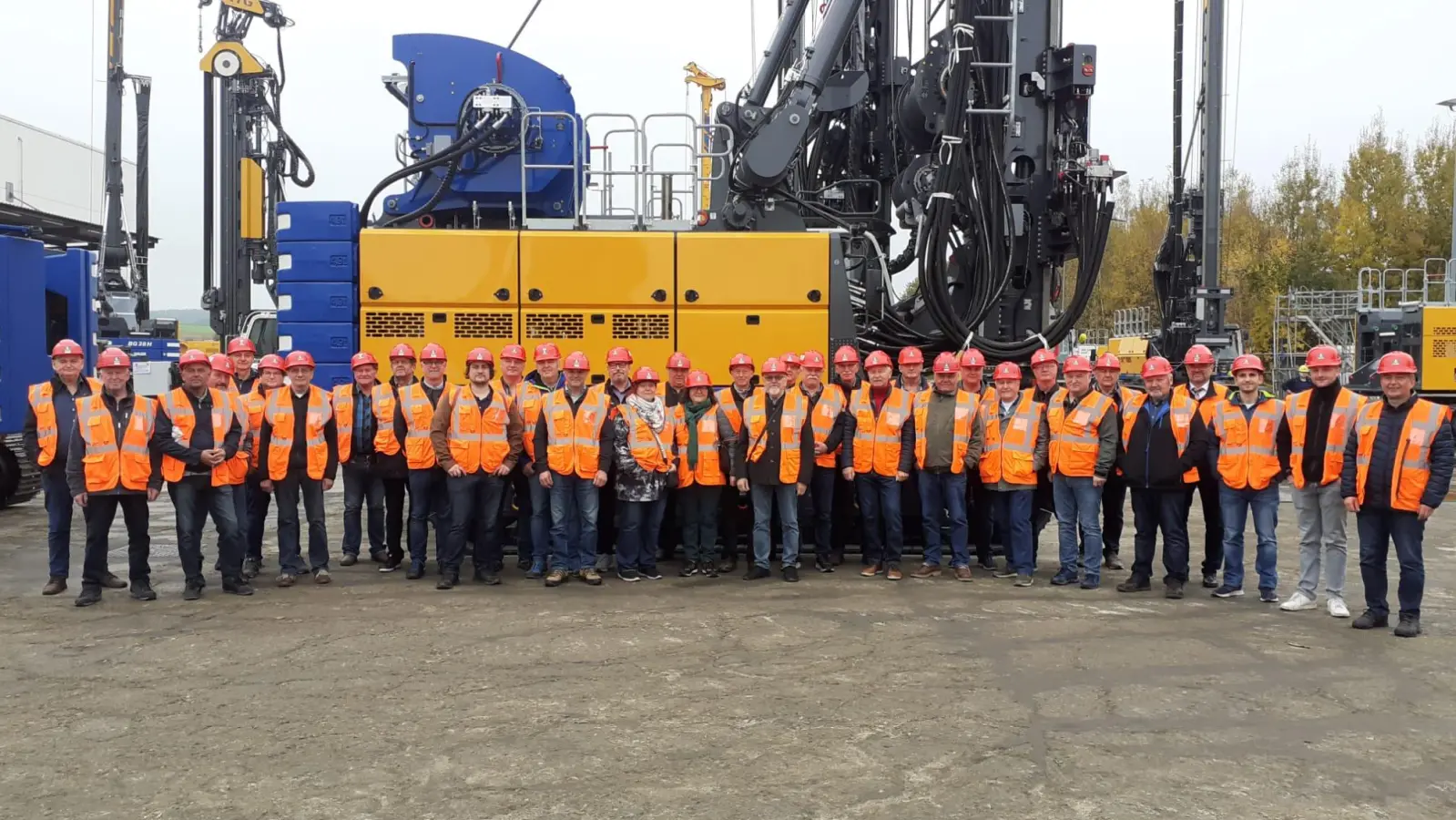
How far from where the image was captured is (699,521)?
357 inches

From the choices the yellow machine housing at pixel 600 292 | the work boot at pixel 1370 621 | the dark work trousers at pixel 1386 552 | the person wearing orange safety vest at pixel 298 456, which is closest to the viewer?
the dark work trousers at pixel 1386 552

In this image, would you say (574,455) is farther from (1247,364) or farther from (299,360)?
Result: (1247,364)

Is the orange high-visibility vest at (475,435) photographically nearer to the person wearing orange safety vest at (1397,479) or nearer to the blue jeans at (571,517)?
the blue jeans at (571,517)

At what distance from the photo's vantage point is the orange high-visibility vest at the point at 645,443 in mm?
8562

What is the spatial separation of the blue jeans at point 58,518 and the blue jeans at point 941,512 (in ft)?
21.3

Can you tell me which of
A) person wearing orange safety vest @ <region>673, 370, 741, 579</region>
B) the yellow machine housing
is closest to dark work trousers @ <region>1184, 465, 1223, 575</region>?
the yellow machine housing

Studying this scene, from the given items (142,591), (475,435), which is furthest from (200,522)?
(475,435)

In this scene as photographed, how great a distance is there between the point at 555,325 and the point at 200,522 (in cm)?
308

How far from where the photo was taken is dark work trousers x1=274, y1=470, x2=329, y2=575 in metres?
8.64

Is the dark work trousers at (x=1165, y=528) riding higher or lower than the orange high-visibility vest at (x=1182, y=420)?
lower

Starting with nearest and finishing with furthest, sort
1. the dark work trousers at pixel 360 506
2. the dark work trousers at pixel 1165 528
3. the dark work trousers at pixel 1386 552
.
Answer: the dark work trousers at pixel 1386 552 → the dark work trousers at pixel 1165 528 → the dark work trousers at pixel 360 506

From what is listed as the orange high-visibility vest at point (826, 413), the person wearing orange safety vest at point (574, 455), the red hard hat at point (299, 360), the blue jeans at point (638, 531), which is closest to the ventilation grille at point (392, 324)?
the red hard hat at point (299, 360)

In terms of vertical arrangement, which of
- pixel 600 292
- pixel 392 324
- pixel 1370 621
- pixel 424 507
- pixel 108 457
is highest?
pixel 600 292

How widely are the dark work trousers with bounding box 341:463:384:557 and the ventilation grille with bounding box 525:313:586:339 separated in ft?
5.82
